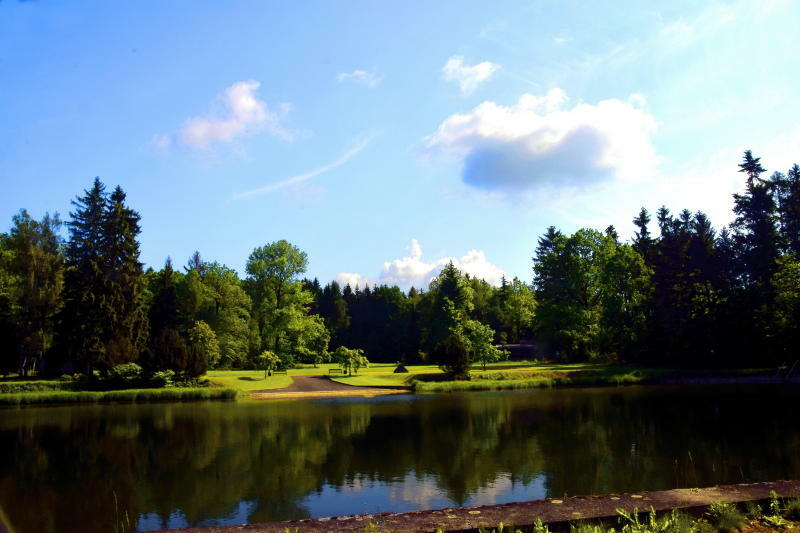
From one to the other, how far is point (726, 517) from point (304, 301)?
5462 cm

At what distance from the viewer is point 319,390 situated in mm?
40500

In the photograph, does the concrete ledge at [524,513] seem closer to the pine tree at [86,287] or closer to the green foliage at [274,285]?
the pine tree at [86,287]

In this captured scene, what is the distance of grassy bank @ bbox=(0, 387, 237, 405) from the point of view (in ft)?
114

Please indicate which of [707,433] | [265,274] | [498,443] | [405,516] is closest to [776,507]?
[405,516]

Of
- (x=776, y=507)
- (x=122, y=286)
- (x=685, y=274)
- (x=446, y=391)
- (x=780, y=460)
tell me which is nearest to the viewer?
(x=776, y=507)

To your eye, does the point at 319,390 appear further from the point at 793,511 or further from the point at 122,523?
the point at 793,511

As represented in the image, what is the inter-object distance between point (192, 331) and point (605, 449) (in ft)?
127

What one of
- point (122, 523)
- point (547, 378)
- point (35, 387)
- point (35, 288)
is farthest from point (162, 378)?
point (122, 523)

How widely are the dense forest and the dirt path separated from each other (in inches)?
198

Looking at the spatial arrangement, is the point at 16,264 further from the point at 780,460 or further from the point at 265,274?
the point at 780,460

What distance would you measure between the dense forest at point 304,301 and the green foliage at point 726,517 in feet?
115

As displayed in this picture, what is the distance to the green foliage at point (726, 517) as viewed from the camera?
7527 mm

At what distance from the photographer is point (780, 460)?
14.3 meters

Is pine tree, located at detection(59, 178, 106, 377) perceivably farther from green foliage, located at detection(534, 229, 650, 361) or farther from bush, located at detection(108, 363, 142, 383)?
green foliage, located at detection(534, 229, 650, 361)
